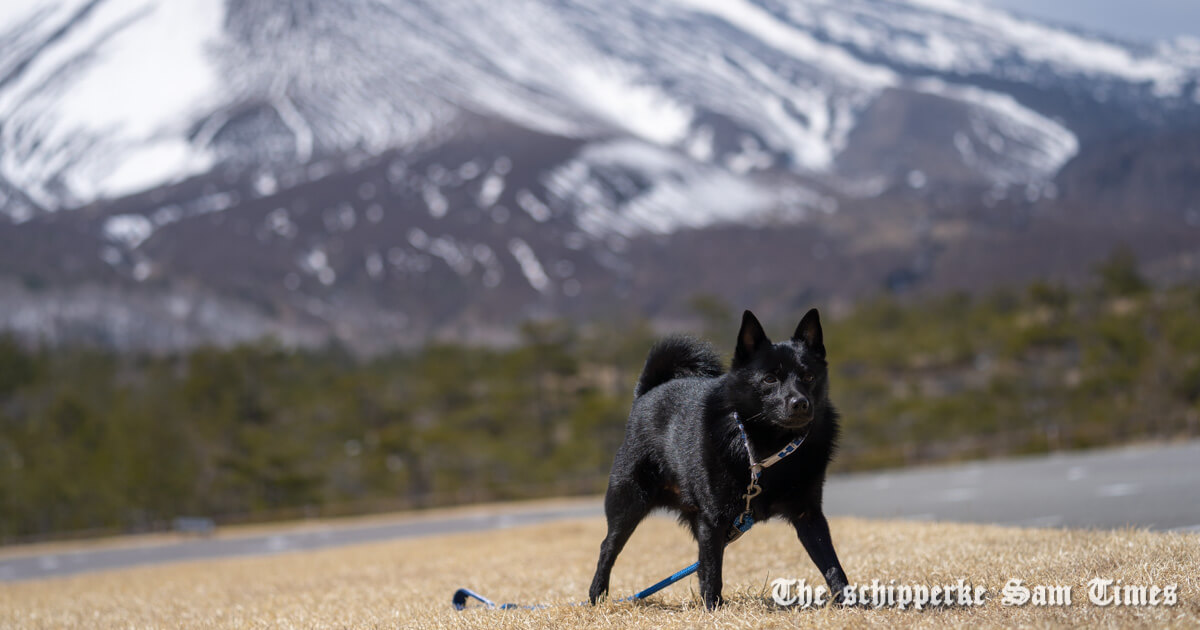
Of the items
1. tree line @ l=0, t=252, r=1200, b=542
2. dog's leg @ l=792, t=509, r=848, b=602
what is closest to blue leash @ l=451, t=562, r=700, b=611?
dog's leg @ l=792, t=509, r=848, b=602

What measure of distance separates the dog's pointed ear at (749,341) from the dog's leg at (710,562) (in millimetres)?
876

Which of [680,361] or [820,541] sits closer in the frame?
[820,541]

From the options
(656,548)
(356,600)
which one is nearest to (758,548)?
(656,548)

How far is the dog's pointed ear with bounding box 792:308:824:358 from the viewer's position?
229 inches

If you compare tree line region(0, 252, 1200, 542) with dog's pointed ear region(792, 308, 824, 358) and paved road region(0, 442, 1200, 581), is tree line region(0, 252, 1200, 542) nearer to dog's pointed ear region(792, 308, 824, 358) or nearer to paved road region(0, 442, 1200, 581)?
paved road region(0, 442, 1200, 581)

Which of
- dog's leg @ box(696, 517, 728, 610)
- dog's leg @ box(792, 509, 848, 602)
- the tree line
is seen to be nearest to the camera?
dog's leg @ box(792, 509, 848, 602)

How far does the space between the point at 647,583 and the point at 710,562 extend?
9.71ft

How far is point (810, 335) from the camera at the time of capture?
5.87m

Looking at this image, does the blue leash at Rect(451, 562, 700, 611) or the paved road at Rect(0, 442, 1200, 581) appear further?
the paved road at Rect(0, 442, 1200, 581)

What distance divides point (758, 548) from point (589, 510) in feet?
68.6

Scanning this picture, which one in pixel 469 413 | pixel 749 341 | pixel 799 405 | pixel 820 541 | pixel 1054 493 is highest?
pixel 749 341

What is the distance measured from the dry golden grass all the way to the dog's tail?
49.5 inches

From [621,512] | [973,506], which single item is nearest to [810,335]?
[621,512]

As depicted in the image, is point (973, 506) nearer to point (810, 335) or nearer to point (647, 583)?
point (647, 583)
